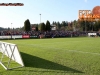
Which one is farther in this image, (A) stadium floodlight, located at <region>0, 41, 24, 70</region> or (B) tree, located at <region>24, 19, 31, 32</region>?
(B) tree, located at <region>24, 19, 31, 32</region>

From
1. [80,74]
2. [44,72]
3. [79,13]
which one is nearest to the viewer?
[80,74]

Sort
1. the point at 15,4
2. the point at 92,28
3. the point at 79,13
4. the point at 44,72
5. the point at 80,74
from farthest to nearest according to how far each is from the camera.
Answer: the point at 92,28 < the point at 79,13 < the point at 15,4 < the point at 44,72 < the point at 80,74

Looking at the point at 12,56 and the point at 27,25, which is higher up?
the point at 27,25

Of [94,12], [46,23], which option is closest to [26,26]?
[46,23]

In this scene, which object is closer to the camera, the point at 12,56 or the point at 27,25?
the point at 12,56

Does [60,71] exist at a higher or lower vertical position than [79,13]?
lower

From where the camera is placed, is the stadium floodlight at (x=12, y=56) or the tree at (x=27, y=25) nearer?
the stadium floodlight at (x=12, y=56)

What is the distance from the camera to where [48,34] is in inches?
2421

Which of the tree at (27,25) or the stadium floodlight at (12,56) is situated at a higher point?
the tree at (27,25)

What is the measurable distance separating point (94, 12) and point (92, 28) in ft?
130

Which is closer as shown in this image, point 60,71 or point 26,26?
point 60,71

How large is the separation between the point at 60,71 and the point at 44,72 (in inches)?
27.1

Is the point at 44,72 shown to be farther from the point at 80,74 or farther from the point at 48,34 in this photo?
the point at 48,34

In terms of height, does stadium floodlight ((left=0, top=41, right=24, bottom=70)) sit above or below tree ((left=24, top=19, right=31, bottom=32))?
below
